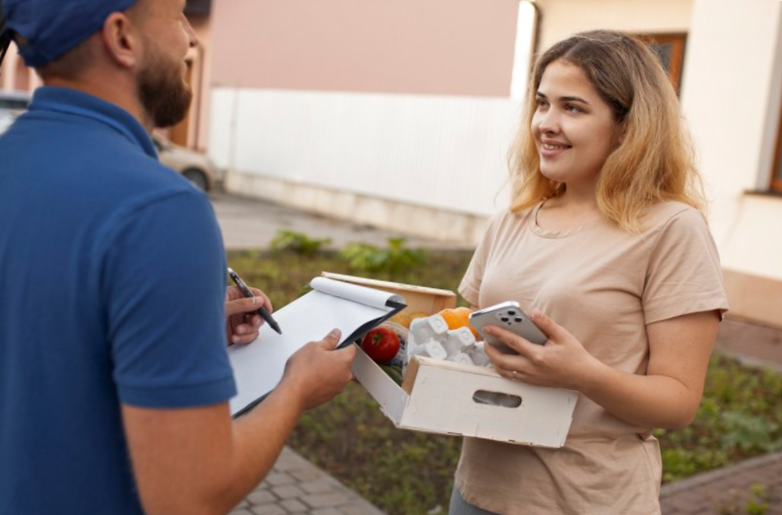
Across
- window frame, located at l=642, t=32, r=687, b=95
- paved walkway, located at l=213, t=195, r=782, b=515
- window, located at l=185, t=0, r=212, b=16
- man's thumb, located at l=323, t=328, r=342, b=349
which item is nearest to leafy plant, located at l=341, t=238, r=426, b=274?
window frame, located at l=642, t=32, r=687, b=95

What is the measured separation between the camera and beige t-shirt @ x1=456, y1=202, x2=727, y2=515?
2018mm

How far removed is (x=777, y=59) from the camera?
8859 millimetres

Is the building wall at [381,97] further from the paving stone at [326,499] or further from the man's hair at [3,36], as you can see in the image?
the man's hair at [3,36]

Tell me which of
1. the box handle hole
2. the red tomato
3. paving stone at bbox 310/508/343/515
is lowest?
paving stone at bbox 310/508/343/515

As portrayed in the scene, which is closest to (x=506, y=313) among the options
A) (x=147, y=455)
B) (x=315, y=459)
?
(x=147, y=455)

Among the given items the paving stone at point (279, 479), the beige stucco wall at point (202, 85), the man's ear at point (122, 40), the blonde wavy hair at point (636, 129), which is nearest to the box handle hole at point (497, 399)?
the blonde wavy hair at point (636, 129)

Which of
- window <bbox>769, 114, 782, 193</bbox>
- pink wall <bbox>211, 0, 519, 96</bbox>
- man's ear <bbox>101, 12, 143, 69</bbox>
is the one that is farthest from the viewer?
pink wall <bbox>211, 0, 519, 96</bbox>

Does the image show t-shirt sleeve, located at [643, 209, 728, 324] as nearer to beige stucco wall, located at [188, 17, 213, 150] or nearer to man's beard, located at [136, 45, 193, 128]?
man's beard, located at [136, 45, 193, 128]

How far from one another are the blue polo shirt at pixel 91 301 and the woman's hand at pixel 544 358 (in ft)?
2.29

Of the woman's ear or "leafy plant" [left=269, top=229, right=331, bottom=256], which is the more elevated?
the woman's ear

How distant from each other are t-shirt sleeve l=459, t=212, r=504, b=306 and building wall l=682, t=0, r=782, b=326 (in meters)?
6.92

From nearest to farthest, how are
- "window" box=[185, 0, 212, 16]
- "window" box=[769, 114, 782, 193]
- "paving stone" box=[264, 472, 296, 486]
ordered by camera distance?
1. "paving stone" box=[264, 472, 296, 486]
2. "window" box=[769, 114, 782, 193]
3. "window" box=[185, 0, 212, 16]

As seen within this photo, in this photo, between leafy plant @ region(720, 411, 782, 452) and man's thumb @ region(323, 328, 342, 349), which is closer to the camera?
man's thumb @ region(323, 328, 342, 349)

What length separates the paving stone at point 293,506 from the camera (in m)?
4.53
